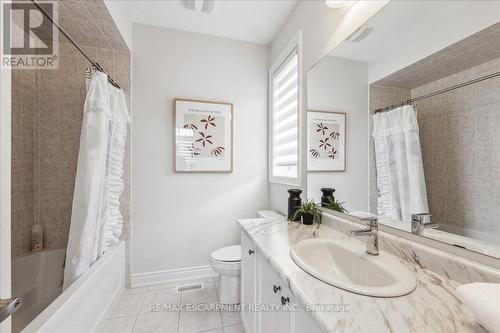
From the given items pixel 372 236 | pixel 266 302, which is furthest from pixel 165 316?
pixel 372 236

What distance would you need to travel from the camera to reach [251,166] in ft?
8.00

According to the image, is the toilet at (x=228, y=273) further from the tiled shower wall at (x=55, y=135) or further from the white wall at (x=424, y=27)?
the white wall at (x=424, y=27)

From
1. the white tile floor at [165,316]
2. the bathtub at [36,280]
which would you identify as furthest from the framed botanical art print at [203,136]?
the bathtub at [36,280]

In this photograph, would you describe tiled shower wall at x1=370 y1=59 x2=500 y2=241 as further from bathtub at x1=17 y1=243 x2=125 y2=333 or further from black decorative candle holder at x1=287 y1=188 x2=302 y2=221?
bathtub at x1=17 y1=243 x2=125 y2=333

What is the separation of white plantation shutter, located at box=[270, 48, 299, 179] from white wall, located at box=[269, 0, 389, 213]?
0.15 metres

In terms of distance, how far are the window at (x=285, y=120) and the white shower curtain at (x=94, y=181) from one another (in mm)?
1478

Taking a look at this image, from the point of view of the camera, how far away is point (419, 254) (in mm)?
883

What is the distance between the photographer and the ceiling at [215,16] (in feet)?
6.07

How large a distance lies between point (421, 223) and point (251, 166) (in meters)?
1.69

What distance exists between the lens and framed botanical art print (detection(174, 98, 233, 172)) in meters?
2.18

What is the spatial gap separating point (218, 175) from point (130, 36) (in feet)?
5.29

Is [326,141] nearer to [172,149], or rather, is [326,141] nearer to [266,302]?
[266,302]

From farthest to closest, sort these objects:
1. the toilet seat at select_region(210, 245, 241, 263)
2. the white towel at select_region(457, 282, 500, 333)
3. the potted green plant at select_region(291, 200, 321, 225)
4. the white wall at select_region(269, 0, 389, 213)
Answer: the toilet seat at select_region(210, 245, 241, 263) → the potted green plant at select_region(291, 200, 321, 225) → the white wall at select_region(269, 0, 389, 213) → the white towel at select_region(457, 282, 500, 333)

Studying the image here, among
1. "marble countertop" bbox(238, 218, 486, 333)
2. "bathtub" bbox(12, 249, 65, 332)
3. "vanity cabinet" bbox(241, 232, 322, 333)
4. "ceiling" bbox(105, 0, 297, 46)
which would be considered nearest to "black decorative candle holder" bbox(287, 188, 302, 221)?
"vanity cabinet" bbox(241, 232, 322, 333)
